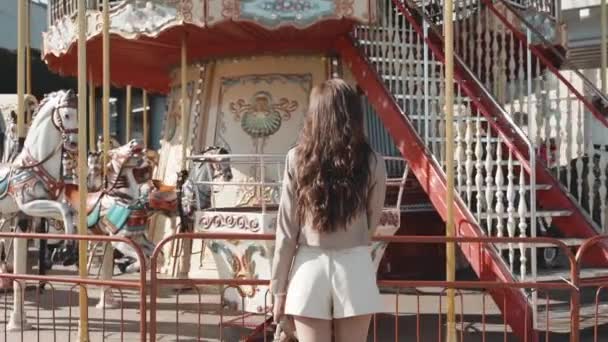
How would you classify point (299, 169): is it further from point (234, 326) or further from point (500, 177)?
point (234, 326)

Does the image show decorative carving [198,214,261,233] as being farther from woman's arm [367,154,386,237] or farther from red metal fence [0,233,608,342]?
woman's arm [367,154,386,237]

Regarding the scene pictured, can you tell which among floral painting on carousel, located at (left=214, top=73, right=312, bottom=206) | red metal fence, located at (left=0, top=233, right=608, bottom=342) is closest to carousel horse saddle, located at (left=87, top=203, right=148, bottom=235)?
red metal fence, located at (left=0, top=233, right=608, bottom=342)

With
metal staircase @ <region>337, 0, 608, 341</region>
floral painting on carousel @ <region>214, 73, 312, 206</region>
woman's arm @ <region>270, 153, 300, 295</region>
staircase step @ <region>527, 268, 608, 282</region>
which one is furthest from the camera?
floral painting on carousel @ <region>214, 73, 312, 206</region>

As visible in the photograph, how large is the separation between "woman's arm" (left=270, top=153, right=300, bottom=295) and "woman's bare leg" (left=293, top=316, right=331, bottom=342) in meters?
0.17

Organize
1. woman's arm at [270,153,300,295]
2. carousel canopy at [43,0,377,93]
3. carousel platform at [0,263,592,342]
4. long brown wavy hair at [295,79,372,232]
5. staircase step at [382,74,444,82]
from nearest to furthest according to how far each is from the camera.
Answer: long brown wavy hair at [295,79,372,232] → woman's arm at [270,153,300,295] → carousel platform at [0,263,592,342] → staircase step at [382,74,444,82] → carousel canopy at [43,0,377,93]

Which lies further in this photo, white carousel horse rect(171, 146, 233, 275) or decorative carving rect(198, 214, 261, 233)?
white carousel horse rect(171, 146, 233, 275)

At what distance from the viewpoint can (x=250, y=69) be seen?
11.0 metres

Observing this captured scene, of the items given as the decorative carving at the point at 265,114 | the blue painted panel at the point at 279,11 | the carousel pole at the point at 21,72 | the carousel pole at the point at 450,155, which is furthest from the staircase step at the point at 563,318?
the carousel pole at the point at 21,72

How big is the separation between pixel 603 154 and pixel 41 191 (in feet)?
19.5

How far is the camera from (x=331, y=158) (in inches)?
134

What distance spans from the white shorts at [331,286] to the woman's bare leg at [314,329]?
4 centimetres

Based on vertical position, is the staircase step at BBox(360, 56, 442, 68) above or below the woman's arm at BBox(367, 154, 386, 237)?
above

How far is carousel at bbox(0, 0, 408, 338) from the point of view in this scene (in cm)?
809

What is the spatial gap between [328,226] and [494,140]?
4395 millimetres
